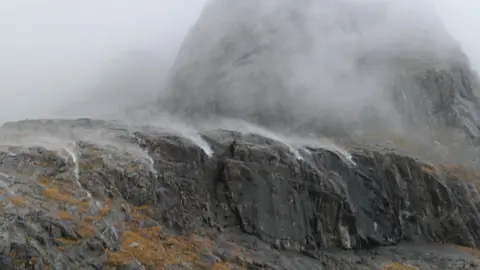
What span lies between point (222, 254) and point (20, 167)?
2518 cm

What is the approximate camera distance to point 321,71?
128625 mm

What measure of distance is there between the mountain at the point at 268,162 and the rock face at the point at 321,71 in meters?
0.41

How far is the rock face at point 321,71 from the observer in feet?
376

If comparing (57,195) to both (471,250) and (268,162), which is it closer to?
(268,162)

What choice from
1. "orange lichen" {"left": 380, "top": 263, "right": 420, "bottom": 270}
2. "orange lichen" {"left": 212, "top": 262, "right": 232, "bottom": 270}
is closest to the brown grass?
"orange lichen" {"left": 212, "top": 262, "right": 232, "bottom": 270}

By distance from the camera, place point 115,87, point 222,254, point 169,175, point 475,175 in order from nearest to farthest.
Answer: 1. point 222,254
2. point 169,175
3. point 475,175
4. point 115,87

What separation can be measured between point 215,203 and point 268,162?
10.4 meters

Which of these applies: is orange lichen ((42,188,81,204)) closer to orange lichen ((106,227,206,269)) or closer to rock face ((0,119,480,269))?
rock face ((0,119,480,269))

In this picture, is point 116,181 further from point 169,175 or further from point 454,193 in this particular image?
point 454,193

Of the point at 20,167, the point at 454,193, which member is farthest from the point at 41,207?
the point at 454,193

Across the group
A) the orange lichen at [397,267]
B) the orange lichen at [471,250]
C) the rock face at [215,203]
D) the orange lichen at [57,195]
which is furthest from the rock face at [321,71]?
the orange lichen at [57,195]

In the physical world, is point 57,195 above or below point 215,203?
above

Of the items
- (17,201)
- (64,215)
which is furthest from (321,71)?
(17,201)

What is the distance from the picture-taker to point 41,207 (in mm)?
55969
